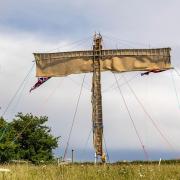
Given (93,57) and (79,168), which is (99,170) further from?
(93,57)

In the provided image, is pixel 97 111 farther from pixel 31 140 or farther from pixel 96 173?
pixel 31 140

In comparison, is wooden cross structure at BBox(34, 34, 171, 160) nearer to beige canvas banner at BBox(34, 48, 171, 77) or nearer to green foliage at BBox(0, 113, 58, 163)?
beige canvas banner at BBox(34, 48, 171, 77)

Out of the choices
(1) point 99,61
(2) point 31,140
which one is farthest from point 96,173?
(2) point 31,140

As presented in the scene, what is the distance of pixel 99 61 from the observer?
121ft

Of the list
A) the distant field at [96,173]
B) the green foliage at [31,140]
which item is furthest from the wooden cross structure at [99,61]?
the green foliage at [31,140]

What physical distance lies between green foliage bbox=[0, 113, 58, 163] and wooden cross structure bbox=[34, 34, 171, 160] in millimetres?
32749

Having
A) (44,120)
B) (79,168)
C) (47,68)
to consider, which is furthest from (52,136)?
(79,168)

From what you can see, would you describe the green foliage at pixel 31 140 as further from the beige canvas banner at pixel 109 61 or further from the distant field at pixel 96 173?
the distant field at pixel 96 173

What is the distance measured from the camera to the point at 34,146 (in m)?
78.2

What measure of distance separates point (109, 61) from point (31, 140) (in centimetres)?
4253

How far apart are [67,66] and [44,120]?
44.5 metres

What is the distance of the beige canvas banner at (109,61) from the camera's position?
37.7 meters

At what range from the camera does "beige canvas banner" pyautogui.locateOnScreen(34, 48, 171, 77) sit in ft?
124

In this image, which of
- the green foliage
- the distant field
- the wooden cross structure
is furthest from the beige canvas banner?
the green foliage
